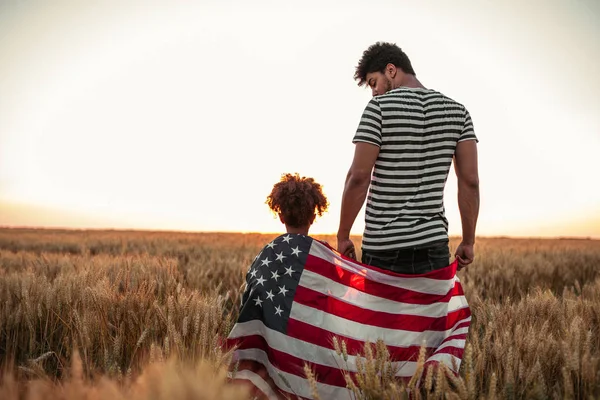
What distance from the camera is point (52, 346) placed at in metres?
2.85

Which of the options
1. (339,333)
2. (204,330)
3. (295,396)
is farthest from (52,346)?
(339,333)

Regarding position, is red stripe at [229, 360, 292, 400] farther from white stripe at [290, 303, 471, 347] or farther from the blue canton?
white stripe at [290, 303, 471, 347]

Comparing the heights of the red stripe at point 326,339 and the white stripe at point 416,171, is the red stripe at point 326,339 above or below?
below

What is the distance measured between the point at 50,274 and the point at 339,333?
3.69 meters

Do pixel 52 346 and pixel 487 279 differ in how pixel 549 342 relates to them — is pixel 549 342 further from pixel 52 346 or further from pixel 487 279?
pixel 487 279

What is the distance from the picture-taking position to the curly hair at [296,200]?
3.06 metres

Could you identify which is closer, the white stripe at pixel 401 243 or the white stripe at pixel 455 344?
the white stripe at pixel 455 344

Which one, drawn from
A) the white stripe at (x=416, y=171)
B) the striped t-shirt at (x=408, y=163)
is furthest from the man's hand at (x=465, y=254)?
the white stripe at (x=416, y=171)

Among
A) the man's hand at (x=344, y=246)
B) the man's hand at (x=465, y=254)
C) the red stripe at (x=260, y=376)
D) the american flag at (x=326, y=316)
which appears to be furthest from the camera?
the man's hand at (x=465, y=254)

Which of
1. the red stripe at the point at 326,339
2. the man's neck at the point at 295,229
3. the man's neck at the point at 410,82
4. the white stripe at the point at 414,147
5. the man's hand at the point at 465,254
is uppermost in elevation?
the man's neck at the point at 410,82

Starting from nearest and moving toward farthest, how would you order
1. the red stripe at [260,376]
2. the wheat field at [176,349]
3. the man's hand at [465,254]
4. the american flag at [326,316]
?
1. the wheat field at [176,349]
2. the red stripe at [260,376]
3. the american flag at [326,316]
4. the man's hand at [465,254]

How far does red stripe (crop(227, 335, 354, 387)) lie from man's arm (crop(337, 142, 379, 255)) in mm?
744

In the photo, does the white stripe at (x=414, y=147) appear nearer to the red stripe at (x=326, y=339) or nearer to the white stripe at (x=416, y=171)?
the white stripe at (x=416, y=171)

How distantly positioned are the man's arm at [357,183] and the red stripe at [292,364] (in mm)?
744
